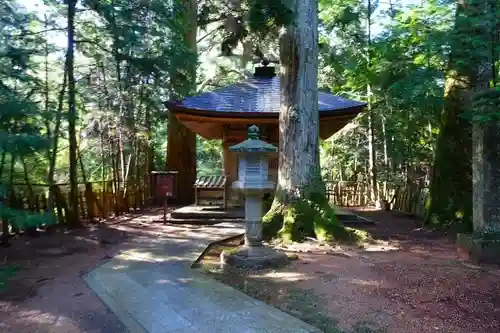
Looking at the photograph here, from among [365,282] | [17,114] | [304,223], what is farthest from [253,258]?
[17,114]

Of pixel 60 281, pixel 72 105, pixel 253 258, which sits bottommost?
pixel 60 281

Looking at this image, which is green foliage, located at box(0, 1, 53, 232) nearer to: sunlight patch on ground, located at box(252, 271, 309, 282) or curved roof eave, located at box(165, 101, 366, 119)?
sunlight patch on ground, located at box(252, 271, 309, 282)

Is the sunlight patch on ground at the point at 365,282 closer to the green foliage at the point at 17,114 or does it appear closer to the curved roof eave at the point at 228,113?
the green foliage at the point at 17,114

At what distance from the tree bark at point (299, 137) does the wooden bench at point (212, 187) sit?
281cm

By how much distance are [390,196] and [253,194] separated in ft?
32.4

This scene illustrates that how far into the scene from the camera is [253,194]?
18.3 feet

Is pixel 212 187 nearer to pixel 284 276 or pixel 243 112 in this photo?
pixel 243 112

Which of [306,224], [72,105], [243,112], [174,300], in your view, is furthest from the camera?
[243,112]

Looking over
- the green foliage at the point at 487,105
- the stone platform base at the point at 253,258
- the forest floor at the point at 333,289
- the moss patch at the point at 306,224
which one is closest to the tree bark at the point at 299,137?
the moss patch at the point at 306,224

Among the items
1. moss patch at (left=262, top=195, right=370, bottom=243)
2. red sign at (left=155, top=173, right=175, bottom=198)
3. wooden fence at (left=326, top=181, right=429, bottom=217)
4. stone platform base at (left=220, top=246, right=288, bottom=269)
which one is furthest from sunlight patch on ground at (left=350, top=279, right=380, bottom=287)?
wooden fence at (left=326, top=181, right=429, bottom=217)

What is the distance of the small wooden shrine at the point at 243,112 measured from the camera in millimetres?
10164

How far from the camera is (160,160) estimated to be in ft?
58.5

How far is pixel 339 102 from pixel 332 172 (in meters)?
9.71

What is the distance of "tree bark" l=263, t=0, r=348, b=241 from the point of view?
744 cm
